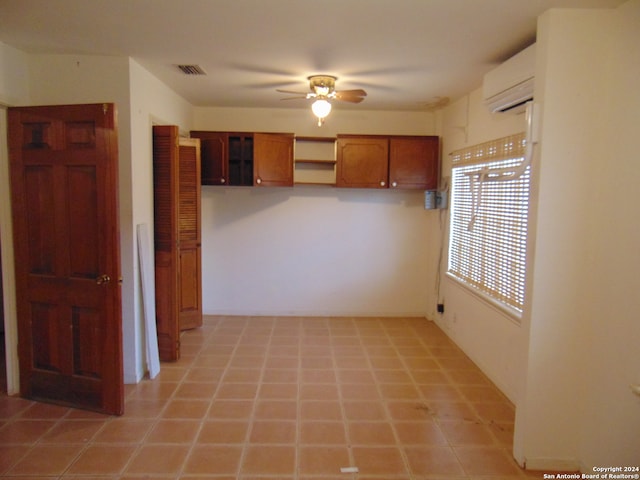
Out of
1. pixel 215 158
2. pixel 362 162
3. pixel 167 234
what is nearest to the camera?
pixel 167 234

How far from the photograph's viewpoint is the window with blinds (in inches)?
118

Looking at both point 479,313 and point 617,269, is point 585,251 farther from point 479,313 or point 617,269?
point 479,313

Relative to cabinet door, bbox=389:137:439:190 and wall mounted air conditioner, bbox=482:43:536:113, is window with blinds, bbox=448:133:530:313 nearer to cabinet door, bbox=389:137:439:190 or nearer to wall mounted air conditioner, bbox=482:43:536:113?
wall mounted air conditioner, bbox=482:43:536:113

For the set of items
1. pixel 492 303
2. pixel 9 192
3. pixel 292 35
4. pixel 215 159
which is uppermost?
pixel 292 35

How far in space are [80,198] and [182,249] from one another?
158 centimetres

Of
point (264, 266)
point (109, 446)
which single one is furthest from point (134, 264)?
point (264, 266)

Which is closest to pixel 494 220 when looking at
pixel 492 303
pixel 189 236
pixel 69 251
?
pixel 492 303

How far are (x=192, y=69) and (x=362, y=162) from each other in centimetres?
216

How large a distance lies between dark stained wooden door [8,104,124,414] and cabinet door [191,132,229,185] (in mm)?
1978

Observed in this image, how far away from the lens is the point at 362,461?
7.97 ft

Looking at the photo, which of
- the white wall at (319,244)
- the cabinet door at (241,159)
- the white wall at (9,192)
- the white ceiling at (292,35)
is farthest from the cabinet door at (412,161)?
the white wall at (9,192)

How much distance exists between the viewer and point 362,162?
15.9 ft

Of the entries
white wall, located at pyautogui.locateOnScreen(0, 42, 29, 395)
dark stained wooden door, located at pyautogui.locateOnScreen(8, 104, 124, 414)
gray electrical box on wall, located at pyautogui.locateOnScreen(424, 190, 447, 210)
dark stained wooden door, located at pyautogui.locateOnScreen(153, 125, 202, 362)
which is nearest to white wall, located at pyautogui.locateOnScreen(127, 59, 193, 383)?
dark stained wooden door, located at pyautogui.locateOnScreen(153, 125, 202, 362)

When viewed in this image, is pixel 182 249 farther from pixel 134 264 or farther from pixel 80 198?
pixel 80 198
